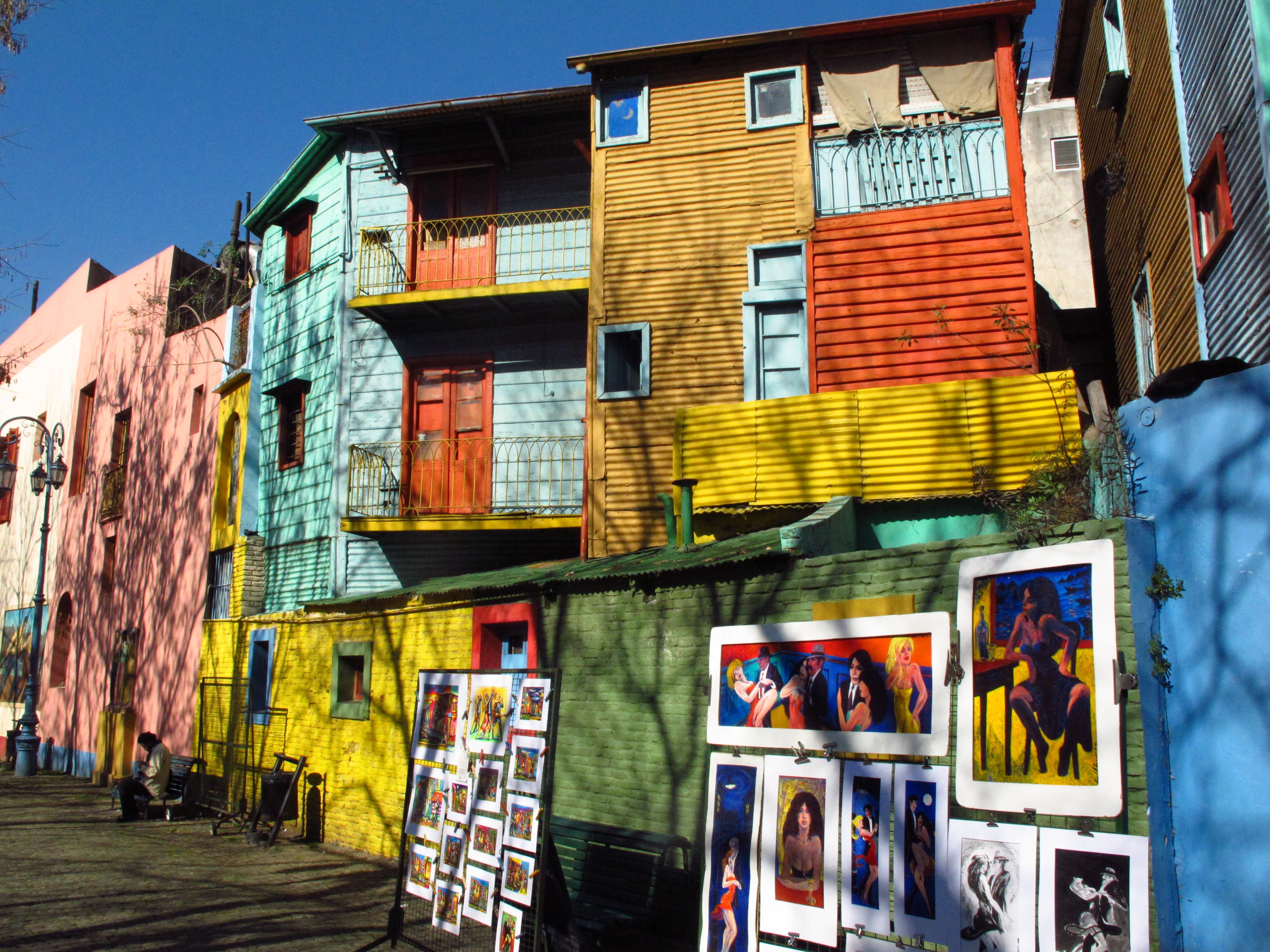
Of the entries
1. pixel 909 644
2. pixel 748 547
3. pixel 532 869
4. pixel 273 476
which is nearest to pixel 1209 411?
pixel 909 644

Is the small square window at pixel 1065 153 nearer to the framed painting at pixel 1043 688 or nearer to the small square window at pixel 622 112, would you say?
the small square window at pixel 622 112

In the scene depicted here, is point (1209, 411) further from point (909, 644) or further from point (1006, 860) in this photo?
point (1006, 860)

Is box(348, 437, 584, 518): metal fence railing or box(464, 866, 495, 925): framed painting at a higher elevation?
box(348, 437, 584, 518): metal fence railing

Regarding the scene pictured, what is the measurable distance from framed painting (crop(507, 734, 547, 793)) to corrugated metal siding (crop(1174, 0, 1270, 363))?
6620 millimetres

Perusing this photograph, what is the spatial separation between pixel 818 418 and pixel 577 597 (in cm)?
338

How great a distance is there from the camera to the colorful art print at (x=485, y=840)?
20.6 ft

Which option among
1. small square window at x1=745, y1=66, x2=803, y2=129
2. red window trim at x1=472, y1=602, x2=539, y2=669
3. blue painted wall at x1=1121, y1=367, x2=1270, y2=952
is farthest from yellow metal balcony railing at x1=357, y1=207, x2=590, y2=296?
blue painted wall at x1=1121, y1=367, x2=1270, y2=952

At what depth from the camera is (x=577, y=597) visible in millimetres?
9312

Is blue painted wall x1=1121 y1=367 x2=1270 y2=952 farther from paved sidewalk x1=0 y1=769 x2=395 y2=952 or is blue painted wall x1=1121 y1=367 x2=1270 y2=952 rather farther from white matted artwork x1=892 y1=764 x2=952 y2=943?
paved sidewalk x1=0 y1=769 x2=395 y2=952

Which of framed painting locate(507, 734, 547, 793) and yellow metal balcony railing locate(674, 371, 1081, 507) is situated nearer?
framed painting locate(507, 734, 547, 793)

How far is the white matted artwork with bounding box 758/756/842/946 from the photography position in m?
5.24

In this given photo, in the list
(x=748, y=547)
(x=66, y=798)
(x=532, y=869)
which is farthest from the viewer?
(x=66, y=798)

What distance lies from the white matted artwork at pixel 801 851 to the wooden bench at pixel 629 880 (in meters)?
1.80

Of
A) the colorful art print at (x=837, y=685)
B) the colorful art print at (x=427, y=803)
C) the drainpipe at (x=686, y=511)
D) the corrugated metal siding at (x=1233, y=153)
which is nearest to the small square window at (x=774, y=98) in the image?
the corrugated metal siding at (x=1233, y=153)
